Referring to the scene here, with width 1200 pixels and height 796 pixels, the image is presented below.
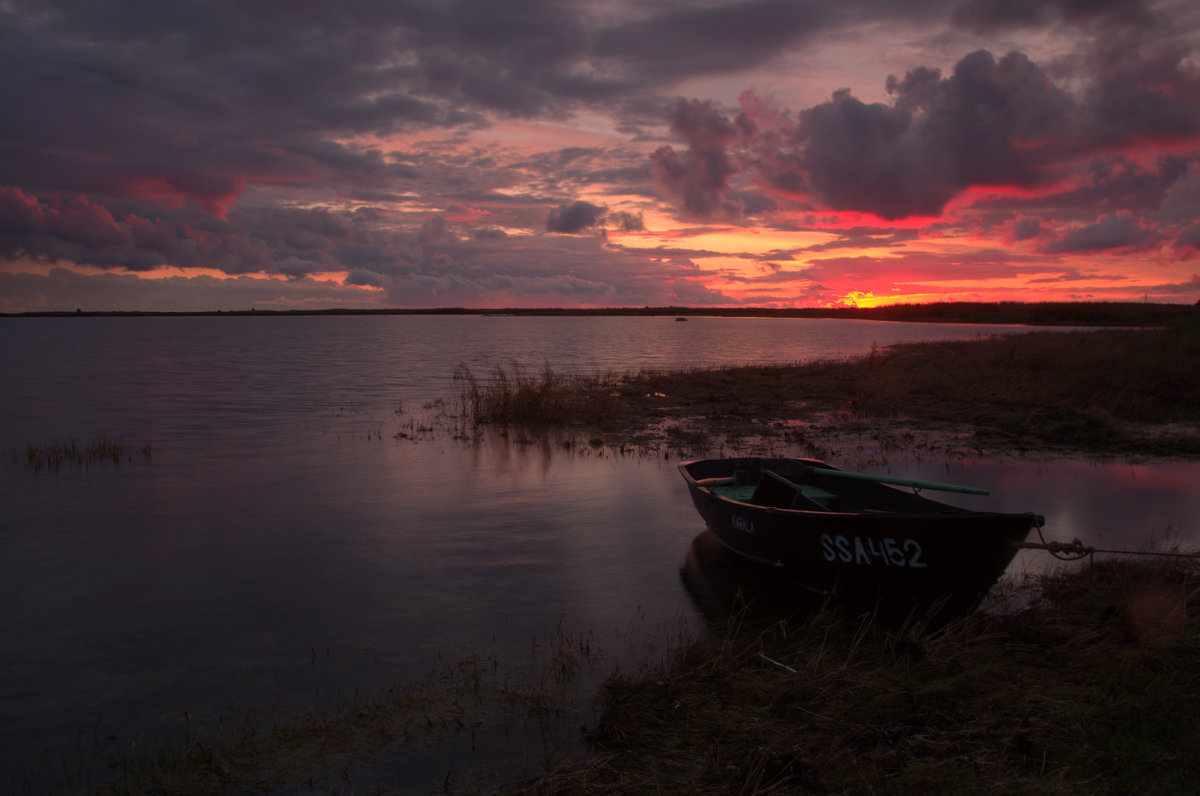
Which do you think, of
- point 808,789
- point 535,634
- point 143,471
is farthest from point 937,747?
point 143,471

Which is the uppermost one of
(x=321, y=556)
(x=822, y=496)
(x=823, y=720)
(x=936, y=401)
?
(x=936, y=401)

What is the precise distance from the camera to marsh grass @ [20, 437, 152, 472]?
59.5 ft

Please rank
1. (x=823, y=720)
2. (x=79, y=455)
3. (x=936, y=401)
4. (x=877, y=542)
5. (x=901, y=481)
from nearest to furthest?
(x=823, y=720), (x=877, y=542), (x=901, y=481), (x=79, y=455), (x=936, y=401)

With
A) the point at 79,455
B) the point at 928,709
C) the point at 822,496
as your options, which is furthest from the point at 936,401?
the point at 79,455

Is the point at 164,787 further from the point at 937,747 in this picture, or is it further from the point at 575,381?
the point at 575,381

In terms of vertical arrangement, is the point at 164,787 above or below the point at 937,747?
below

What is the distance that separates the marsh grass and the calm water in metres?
0.41

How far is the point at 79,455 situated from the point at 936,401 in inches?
1027

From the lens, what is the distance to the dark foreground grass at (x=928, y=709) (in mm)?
4965

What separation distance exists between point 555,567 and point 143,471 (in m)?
12.5

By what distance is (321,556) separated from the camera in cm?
1148

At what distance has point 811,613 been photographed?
868cm

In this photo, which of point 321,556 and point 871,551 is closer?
point 871,551

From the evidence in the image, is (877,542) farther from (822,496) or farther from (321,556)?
(321,556)
